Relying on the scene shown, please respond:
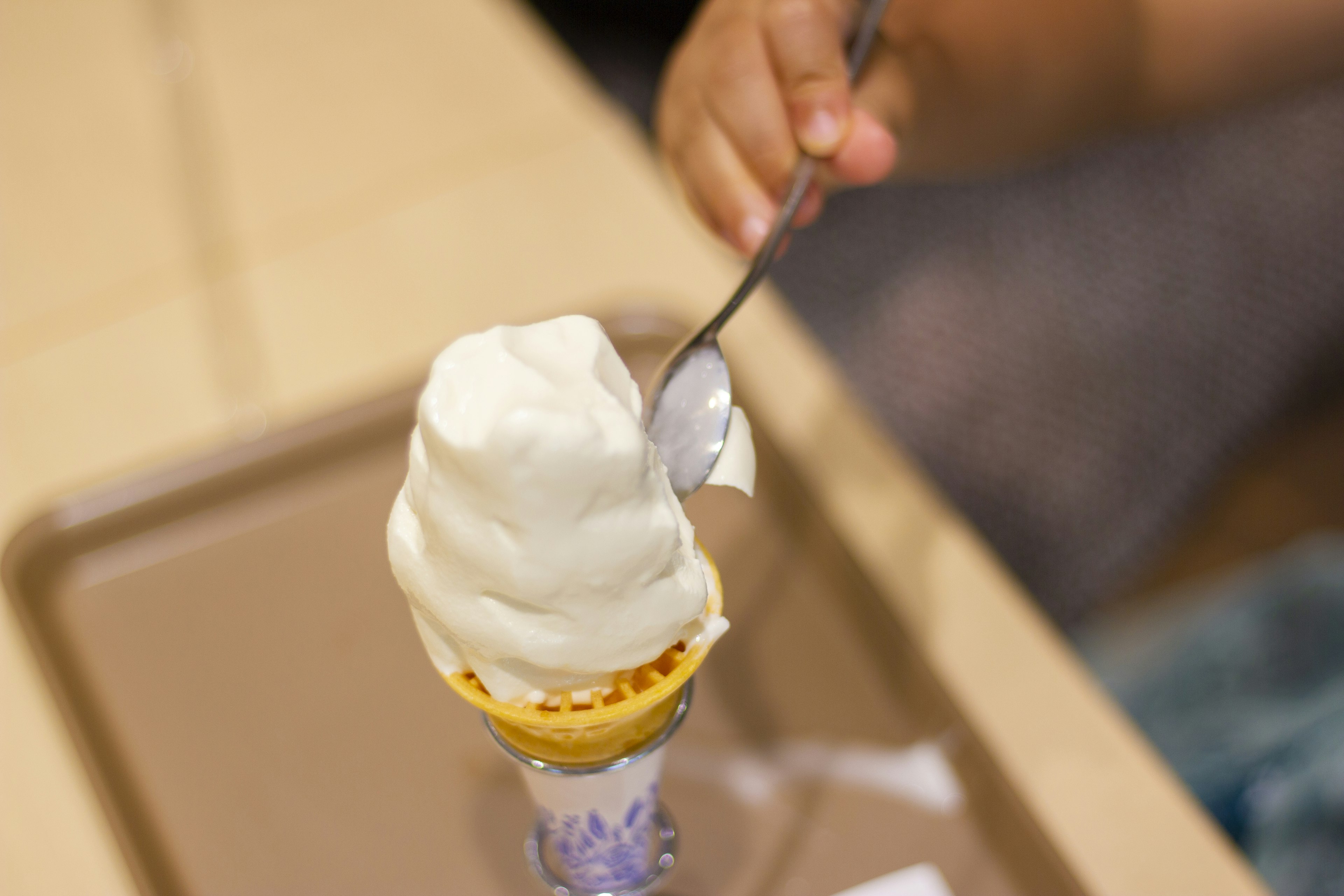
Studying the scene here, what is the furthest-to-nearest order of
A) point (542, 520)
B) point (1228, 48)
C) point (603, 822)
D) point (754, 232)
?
1. point (1228, 48)
2. point (754, 232)
3. point (603, 822)
4. point (542, 520)

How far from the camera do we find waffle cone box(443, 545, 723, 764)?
48 centimetres

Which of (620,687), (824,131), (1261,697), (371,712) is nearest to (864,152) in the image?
(824,131)

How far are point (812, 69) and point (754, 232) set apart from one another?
0.36 feet

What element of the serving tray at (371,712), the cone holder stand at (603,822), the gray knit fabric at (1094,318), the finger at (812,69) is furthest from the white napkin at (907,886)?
the gray knit fabric at (1094,318)

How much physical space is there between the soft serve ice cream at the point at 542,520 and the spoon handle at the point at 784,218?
0.56ft

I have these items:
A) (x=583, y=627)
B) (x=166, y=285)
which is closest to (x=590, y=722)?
(x=583, y=627)

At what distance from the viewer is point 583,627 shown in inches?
18.2

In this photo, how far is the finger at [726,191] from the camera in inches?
28.0

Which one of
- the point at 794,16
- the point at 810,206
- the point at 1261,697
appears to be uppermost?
the point at 794,16

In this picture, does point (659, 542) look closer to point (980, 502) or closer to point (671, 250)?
point (671, 250)

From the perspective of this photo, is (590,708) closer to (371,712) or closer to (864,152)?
(371,712)

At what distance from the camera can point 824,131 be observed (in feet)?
2.22

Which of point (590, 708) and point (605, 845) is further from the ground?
point (590, 708)

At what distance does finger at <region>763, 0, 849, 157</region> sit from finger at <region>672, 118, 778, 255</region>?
0.16 feet
